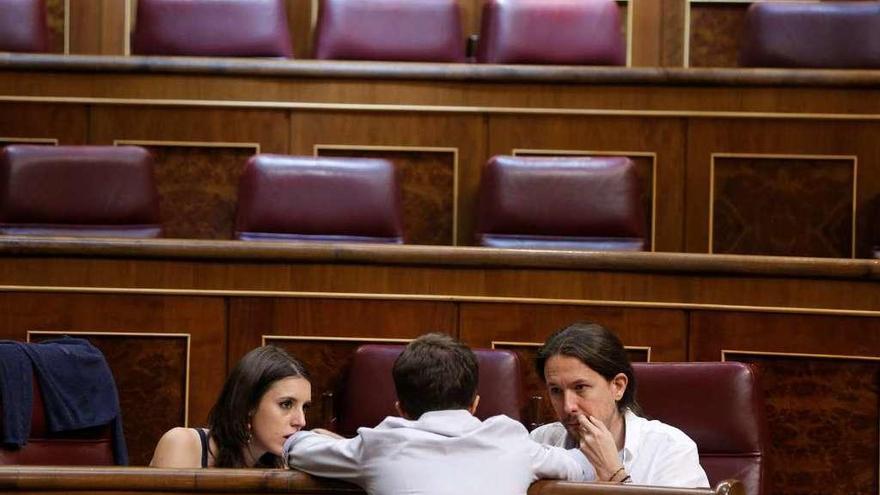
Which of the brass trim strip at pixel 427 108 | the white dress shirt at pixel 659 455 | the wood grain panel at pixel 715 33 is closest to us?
the white dress shirt at pixel 659 455

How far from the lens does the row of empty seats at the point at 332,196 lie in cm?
149

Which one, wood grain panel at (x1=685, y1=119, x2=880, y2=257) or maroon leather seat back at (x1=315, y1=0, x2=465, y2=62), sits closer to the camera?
wood grain panel at (x1=685, y1=119, x2=880, y2=257)

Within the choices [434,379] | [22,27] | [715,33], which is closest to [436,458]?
[434,379]

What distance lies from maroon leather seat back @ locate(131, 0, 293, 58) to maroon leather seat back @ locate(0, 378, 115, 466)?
84 centimetres

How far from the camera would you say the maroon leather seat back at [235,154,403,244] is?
1.48 m

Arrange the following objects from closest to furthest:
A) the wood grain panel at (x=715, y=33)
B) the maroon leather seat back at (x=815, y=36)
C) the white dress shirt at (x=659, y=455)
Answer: the white dress shirt at (x=659, y=455) < the maroon leather seat back at (x=815, y=36) < the wood grain panel at (x=715, y=33)

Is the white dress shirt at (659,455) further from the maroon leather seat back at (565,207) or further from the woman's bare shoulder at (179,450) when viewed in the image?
the maroon leather seat back at (565,207)

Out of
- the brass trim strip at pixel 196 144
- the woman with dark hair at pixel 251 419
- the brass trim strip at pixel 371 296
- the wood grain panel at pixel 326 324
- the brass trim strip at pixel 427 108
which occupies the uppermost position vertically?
the brass trim strip at pixel 427 108

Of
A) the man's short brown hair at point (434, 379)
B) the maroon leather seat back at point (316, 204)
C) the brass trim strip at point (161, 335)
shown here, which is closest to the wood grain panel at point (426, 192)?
the maroon leather seat back at point (316, 204)

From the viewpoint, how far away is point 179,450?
0.99 metres

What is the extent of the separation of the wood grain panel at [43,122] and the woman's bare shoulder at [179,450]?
2.45ft

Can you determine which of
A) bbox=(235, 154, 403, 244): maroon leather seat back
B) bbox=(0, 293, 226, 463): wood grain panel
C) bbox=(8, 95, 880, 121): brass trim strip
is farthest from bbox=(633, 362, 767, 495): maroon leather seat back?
bbox=(8, 95, 880, 121): brass trim strip

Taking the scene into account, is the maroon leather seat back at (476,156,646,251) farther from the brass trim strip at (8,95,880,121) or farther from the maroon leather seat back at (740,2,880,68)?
the maroon leather seat back at (740,2,880,68)

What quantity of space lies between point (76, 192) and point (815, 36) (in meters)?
0.97
